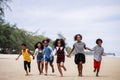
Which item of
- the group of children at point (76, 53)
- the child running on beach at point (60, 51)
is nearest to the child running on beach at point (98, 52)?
the group of children at point (76, 53)

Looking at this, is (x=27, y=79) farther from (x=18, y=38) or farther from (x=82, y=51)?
(x=18, y=38)

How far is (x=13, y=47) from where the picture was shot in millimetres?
84625

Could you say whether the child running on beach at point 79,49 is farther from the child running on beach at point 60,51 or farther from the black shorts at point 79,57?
the child running on beach at point 60,51

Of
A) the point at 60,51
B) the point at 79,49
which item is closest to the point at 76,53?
the point at 79,49

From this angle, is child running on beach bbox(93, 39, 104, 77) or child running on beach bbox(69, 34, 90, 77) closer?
child running on beach bbox(69, 34, 90, 77)

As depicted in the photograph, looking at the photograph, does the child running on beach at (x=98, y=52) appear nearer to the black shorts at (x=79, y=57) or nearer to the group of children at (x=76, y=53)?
the group of children at (x=76, y=53)

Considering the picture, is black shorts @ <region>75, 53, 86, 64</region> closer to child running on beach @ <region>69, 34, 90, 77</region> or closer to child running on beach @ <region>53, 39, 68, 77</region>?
child running on beach @ <region>69, 34, 90, 77</region>

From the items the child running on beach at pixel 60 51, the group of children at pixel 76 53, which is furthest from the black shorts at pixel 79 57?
the child running on beach at pixel 60 51

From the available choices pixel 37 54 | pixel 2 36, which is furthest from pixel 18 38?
pixel 37 54

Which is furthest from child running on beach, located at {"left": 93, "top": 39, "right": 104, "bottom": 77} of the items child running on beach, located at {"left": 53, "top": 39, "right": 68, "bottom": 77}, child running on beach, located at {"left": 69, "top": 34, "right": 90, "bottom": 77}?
child running on beach, located at {"left": 53, "top": 39, "right": 68, "bottom": 77}

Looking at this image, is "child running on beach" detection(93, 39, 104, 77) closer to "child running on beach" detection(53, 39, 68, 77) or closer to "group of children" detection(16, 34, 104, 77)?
"group of children" detection(16, 34, 104, 77)

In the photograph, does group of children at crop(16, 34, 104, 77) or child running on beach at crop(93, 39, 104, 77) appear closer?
group of children at crop(16, 34, 104, 77)

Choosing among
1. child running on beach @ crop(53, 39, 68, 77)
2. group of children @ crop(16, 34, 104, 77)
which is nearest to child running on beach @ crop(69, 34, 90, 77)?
group of children @ crop(16, 34, 104, 77)

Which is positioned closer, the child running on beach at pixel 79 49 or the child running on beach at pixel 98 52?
the child running on beach at pixel 79 49
